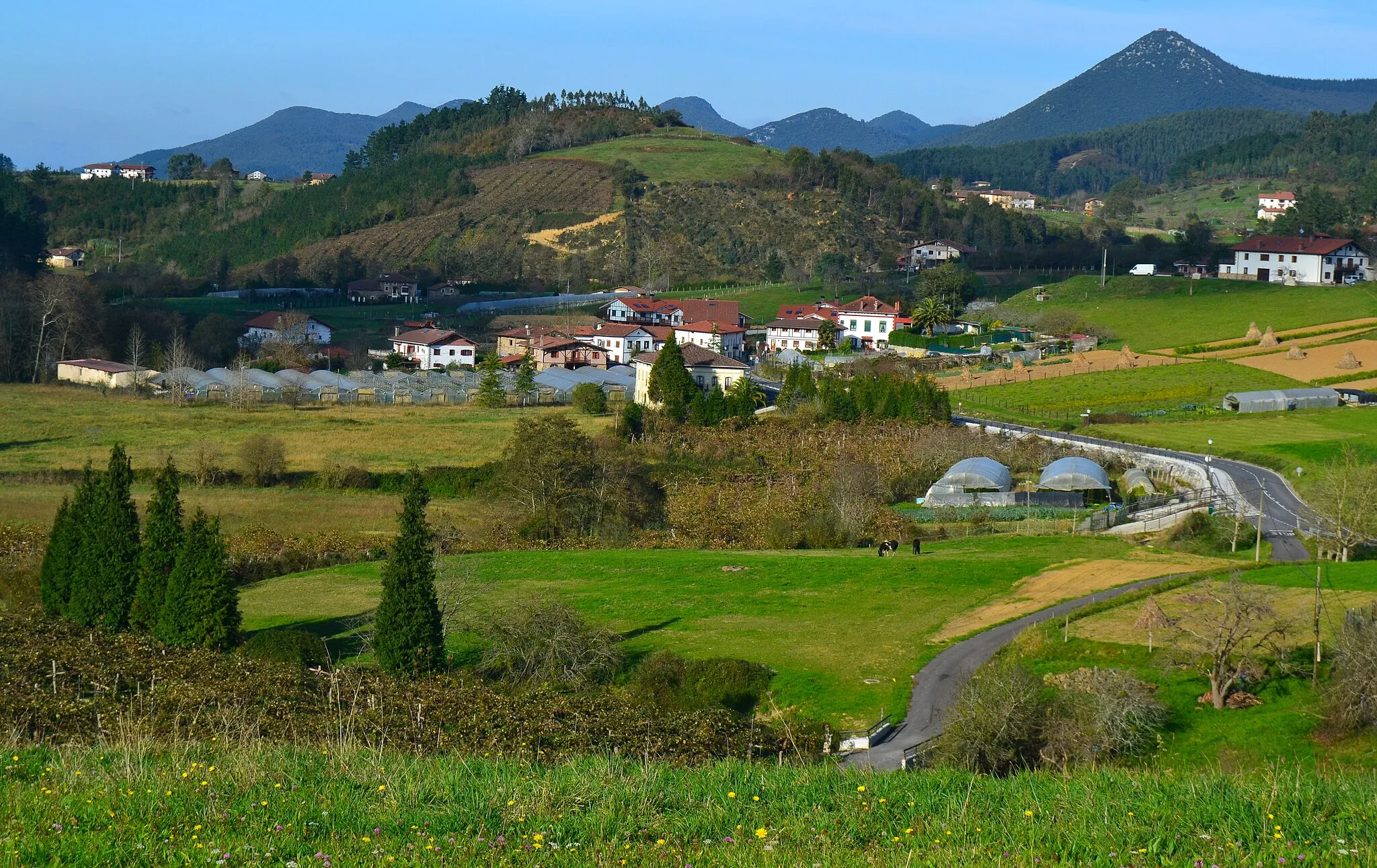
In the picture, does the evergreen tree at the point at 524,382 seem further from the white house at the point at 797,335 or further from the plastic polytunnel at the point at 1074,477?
the plastic polytunnel at the point at 1074,477

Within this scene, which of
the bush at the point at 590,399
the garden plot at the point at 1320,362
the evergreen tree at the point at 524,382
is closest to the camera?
the bush at the point at 590,399

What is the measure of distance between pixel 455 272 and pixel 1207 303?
6018 centimetres

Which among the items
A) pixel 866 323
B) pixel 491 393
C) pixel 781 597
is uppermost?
pixel 866 323

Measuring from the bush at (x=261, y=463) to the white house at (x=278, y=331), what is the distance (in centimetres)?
3561

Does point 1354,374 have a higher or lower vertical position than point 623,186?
lower

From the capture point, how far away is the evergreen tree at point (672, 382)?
5569 centimetres

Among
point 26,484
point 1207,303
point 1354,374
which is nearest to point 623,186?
point 1207,303

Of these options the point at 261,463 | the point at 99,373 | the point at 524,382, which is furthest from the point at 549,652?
the point at 99,373

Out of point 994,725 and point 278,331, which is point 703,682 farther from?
point 278,331

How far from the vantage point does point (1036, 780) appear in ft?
30.4

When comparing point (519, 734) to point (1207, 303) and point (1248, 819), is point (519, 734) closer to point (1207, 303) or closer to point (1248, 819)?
point (1248, 819)

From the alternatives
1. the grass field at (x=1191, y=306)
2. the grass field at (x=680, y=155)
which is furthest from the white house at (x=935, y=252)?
the grass field at (x=680, y=155)

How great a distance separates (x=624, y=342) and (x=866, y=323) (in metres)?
15.9

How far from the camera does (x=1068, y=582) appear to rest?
29.0m
